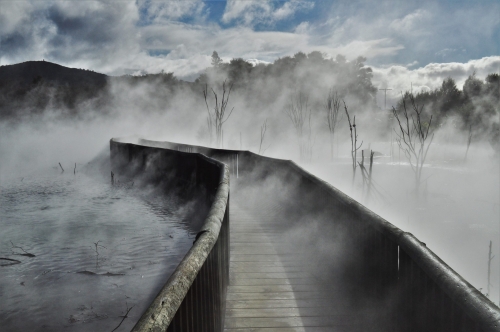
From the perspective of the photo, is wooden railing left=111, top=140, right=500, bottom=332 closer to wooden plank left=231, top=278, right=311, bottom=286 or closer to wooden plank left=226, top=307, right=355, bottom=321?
wooden plank left=226, top=307, right=355, bottom=321

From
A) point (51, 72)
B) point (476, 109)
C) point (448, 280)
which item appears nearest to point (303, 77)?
point (476, 109)

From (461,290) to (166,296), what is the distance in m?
1.44

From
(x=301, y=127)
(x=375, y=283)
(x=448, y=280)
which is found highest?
(x=301, y=127)

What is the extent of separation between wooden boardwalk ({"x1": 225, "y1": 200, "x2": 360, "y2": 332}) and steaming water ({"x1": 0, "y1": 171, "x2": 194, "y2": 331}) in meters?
1.40

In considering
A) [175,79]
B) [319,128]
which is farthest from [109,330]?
[175,79]

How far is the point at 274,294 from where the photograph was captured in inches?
200

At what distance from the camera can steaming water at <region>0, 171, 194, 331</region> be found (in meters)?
5.97

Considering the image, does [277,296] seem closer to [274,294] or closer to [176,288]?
[274,294]

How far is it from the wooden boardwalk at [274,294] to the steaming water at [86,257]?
1.40m

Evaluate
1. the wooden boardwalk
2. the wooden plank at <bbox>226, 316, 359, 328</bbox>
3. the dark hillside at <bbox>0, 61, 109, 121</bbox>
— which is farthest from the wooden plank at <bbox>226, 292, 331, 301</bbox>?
the dark hillside at <bbox>0, 61, 109, 121</bbox>

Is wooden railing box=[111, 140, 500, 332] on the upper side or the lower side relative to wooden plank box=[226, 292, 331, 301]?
upper

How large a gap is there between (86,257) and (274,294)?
15.6ft

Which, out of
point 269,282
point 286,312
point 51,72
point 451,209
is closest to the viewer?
point 286,312

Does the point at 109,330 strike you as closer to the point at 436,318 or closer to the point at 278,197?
the point at 436,318
